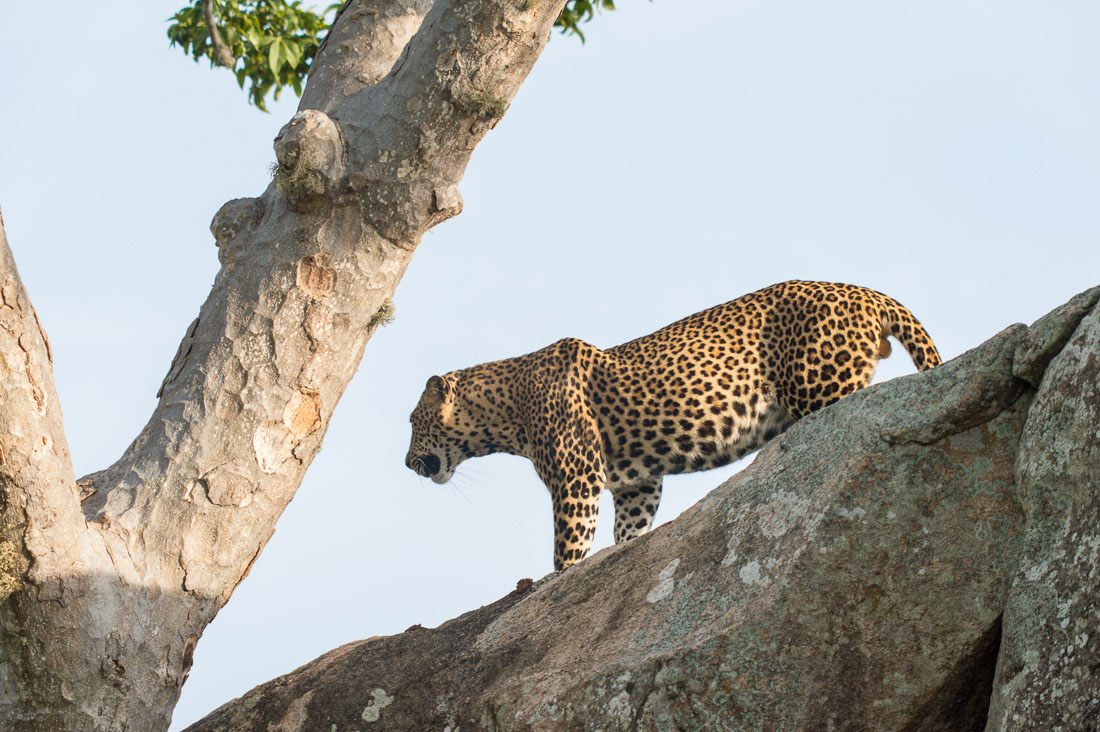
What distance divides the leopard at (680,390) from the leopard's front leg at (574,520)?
11 millimetres

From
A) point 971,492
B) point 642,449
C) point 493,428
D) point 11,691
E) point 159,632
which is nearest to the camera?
point 971,492

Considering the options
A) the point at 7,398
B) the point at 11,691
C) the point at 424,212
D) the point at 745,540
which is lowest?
the point at 745,540

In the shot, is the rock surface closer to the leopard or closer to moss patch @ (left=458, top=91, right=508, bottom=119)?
moss patch @ (left=458, top=91, right=508, bottom=119)

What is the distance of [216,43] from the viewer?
31.0ft

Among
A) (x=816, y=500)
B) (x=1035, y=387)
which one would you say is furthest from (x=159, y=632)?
(x=1035, y=387)

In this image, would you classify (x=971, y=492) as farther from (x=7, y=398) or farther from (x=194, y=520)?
(x=7, y=398)

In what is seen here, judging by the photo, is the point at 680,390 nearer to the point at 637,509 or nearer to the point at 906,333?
the point at 637,509

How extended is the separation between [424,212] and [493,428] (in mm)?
5292

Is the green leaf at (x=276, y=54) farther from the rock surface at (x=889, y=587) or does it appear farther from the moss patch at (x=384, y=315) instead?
the rock surface at (x=889, y=587)

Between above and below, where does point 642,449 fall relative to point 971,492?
above

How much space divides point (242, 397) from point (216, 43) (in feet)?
17.4

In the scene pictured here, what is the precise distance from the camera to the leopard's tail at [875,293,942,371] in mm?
8656

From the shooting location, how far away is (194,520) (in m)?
5.16

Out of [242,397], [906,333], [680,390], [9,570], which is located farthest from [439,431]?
[9,570]
